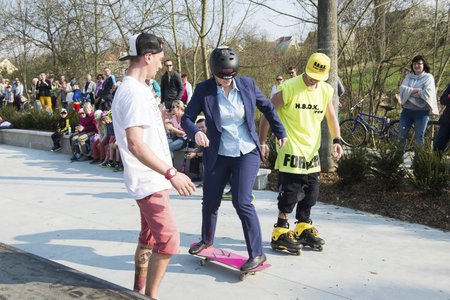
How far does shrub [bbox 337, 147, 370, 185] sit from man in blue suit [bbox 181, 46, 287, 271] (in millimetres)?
2462

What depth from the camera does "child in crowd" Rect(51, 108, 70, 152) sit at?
1066 cm

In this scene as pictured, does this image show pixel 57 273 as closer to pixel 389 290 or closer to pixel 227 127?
pixel 227 127

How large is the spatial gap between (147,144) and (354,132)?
7.81 meters

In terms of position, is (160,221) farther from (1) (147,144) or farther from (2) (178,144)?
(2) (178,144)

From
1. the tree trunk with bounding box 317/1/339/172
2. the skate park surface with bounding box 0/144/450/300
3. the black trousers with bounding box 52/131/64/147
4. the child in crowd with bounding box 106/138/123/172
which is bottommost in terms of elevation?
the skate park surface with bounding box 0/144/450/300

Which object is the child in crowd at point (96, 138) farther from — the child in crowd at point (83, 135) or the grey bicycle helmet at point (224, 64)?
the grey bicycle helmet at point (224, 64)

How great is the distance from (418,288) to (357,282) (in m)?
0.44

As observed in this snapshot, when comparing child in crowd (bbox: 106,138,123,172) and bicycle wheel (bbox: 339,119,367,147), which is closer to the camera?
child in crowd (bbox: 106,138,123,172)

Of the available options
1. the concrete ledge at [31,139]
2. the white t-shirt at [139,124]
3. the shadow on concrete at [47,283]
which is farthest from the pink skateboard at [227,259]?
the concrete ledge at [31,139]

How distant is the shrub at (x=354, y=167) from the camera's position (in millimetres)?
5750

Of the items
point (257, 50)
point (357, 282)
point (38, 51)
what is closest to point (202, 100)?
point (357, 282)

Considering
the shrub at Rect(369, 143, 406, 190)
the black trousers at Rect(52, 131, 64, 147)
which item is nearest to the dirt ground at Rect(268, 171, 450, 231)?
the shrub at Rect(369, 143, 406, 190)

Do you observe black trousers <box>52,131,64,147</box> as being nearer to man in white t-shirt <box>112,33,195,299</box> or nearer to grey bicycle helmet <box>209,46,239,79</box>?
grey bicycle helmet <box>209,46,239,79</box>

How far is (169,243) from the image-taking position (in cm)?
275
